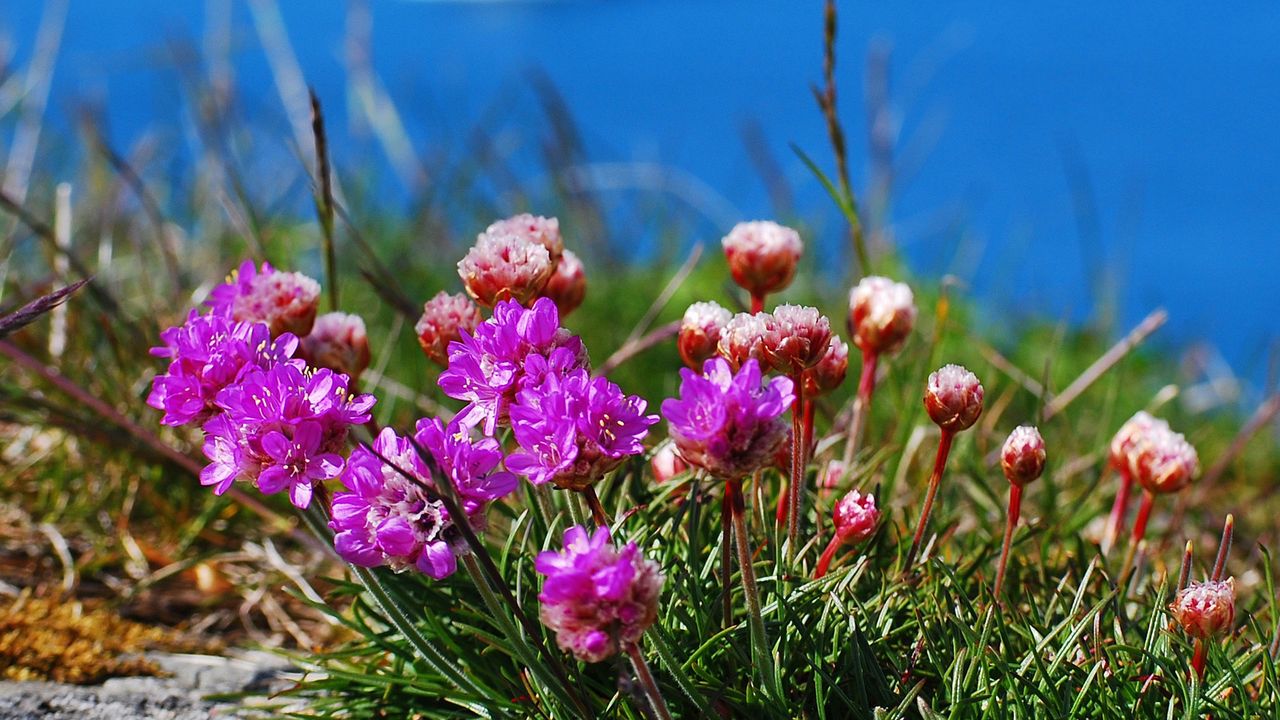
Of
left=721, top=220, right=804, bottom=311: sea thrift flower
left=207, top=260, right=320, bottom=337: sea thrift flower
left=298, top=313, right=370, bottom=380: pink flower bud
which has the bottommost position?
left=298, top=313, right=370, bottom=380: pink flower bud

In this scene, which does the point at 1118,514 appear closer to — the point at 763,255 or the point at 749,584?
the point at 763,255

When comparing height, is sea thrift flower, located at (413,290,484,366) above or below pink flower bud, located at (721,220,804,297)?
below

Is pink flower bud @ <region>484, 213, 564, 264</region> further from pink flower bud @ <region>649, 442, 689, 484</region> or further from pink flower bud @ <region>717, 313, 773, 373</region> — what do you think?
pink flower bud @ <region>649, 442, 689, 484</region>

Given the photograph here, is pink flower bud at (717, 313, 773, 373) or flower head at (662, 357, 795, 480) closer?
flower head at (662, 357, 795, 480)

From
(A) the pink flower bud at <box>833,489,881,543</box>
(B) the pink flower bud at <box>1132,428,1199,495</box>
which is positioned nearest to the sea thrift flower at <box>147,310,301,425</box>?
(A) the pink flower bud at <box>833,489,881,543</box>

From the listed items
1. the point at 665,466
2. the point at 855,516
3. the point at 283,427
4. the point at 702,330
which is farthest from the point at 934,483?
the point at 283,427

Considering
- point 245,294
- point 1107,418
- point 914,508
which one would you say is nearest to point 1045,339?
point 1107,418

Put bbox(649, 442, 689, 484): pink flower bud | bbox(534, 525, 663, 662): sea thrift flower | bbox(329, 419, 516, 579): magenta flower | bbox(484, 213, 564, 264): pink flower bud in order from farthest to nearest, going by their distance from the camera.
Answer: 1. bbox(649, 442, 689, 484): pink flower bud
2. bbox(484, 213, 564, 264): pink flower bud
3. bbox(329, 419, 516, 579): magenta flower
4. bbox(534, 525, 663, 662): sea thrift flower
